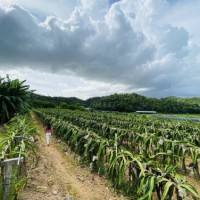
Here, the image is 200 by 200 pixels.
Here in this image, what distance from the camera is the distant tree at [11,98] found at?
1365cm

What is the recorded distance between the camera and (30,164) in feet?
18.9

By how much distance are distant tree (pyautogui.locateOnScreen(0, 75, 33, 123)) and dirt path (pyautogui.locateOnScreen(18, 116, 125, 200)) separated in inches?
346

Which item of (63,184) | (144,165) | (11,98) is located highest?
(11,98)

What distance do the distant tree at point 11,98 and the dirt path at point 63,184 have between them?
8.79m

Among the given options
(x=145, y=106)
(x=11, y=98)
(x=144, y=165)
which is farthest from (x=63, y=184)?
(x=145, y=106)

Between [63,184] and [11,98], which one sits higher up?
[11,98]

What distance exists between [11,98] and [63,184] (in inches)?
434

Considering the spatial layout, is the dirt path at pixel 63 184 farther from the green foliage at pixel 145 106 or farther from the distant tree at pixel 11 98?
the green foliage at pixel 145 106

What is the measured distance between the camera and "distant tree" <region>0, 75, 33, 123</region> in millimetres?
13654

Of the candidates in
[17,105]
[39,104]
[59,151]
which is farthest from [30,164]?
[39,104]

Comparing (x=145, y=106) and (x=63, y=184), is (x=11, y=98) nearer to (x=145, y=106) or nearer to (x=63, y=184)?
(x=63, y=184)

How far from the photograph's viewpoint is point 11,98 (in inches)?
555

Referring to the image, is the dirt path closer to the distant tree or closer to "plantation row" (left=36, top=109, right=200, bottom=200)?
"plantation row" (left=36, top=109, right=200, bottom=200)

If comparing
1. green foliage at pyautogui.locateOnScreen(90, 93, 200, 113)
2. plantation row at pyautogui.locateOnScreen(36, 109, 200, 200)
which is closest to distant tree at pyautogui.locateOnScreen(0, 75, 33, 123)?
plantation row at pyautogui.locateOnScreen(36, 109, 200, 200)
